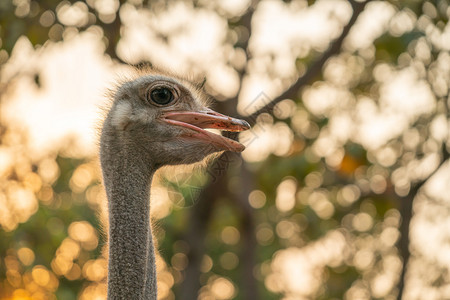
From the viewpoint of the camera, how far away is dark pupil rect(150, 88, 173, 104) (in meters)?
4.09

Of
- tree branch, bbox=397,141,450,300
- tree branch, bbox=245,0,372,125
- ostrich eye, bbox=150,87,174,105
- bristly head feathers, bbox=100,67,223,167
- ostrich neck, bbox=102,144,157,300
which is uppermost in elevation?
ostrich eye, bbox=150,87,174,105

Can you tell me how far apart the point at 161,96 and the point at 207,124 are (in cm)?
26

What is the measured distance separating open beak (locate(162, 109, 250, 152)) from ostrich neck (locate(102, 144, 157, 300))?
10.5 inches

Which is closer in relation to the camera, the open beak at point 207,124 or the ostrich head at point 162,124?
the open beak at point 207,124

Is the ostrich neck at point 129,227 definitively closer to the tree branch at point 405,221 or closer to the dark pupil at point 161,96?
the dark pupil at point 161,96

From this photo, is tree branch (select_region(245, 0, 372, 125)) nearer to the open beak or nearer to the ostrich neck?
the open beak

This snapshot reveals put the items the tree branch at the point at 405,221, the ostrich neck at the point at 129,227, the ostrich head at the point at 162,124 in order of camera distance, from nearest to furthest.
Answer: the ostrich neck at the point at 129,227 → the ostrich head at the point at 162,124 → the tree branch at the point at 405,221

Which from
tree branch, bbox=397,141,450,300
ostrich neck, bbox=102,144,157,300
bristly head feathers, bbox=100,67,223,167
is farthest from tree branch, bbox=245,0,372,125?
ostrich neck, bbox=102,144,157,300

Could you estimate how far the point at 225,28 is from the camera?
34.9ft

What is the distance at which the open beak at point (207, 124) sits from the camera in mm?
3898

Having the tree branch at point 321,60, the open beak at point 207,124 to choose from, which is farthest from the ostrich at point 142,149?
the tree branch at point 321,60

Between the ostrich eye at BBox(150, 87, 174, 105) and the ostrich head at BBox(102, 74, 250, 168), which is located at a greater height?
the ostrich eye at BBox(150, 87, 174, 105)

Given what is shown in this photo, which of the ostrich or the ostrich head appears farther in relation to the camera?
the ostrich head

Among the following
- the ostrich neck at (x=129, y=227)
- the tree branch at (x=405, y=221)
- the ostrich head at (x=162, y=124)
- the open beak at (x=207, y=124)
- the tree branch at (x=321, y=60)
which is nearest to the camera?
the ostrich neck at (x=129, y=227)
